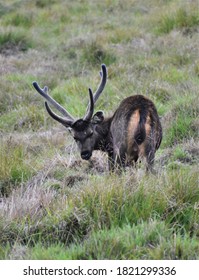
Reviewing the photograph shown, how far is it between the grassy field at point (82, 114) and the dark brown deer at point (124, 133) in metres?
0.24

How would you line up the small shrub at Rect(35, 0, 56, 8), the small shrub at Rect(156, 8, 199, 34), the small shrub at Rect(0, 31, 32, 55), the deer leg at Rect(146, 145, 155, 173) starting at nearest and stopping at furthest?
the deer leg at Rect(146, 145, 155, 173) → the small shrub at Rect(156, 8, 199, 34) → the small shrub at Rect(0, 31, 32, 55) → the small shrub at Rect(35, 0, 56, 8)

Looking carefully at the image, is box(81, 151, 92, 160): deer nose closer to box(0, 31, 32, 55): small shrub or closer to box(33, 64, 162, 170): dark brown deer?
box(33, 64, 162, 170): dark brown deer

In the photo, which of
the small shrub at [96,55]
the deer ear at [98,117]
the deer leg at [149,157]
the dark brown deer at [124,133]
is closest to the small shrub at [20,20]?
the small shrub at [96,55]

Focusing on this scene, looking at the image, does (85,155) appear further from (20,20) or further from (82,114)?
(20,20)

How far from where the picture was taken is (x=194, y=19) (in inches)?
516

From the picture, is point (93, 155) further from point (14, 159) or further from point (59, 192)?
point (59, 192)

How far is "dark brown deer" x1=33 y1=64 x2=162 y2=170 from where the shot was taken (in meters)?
6.18

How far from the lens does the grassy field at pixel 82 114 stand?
4641mm

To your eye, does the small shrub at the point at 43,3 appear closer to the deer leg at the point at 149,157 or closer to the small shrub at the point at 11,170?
the small shrub at the point at 11,170

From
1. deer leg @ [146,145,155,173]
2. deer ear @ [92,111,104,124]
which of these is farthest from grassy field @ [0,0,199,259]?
deer ear @ [92,111,104,124]

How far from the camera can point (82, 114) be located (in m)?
8.98

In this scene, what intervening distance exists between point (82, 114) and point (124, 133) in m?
2.72

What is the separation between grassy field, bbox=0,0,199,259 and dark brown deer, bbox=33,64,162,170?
0.79ft

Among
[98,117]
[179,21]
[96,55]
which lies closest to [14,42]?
[96,55]
